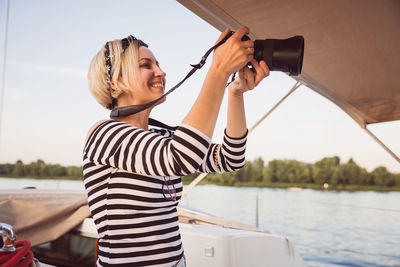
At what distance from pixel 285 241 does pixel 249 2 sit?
90 centimetres

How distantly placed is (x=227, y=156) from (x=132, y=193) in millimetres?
229

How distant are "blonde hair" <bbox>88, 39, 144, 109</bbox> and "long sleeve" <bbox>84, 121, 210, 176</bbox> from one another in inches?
4.2

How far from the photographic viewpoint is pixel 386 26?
1.10 metres

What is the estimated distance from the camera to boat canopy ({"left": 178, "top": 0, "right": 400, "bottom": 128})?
1022 mm

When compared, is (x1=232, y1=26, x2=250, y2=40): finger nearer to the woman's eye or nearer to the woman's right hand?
the woman's right hand

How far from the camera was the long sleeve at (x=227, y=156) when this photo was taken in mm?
660

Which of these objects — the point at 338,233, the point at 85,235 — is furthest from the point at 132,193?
the point at 338,233

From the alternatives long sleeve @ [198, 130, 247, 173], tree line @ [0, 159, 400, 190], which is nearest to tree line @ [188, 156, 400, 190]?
tree line @ [0, 159, 400, 190]

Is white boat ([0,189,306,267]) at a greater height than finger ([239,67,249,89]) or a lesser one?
lesser

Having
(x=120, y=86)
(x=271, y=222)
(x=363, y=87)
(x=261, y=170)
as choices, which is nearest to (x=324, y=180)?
(x=261, y=170)

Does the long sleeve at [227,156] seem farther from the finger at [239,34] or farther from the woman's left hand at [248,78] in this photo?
the finger at [239,34]

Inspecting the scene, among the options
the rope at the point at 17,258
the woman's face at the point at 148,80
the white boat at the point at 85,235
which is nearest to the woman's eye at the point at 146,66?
the woman's face at the point at 148,80

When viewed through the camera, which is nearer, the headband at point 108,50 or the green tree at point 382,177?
the headband at point 108,50

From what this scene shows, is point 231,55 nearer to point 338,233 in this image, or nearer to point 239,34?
point 239,34
